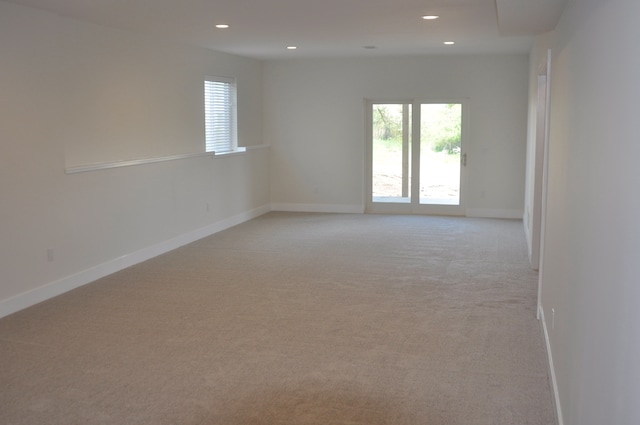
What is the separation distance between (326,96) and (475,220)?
3037 millimetres

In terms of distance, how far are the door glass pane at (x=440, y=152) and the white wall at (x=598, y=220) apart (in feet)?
21.3

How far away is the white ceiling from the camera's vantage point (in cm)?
508

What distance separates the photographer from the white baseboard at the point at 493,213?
9.98 meters

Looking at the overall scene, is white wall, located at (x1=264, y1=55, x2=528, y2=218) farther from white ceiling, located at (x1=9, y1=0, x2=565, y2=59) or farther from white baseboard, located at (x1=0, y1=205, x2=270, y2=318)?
white baseboard, located at (x1=0, y1=205, x2=270, y2=318)

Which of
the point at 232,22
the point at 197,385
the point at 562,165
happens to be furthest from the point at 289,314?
the point at 232,22

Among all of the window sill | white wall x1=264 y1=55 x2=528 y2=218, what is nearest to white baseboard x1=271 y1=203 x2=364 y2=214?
white wall x1=264 y1=55 x2=528 y2=218

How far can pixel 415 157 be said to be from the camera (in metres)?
10.3

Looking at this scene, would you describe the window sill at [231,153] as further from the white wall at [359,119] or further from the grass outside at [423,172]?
the grass outside at [423,172]

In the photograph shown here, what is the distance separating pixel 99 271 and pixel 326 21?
3202mm

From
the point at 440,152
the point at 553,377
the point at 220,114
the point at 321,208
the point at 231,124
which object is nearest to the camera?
the point at 553,377

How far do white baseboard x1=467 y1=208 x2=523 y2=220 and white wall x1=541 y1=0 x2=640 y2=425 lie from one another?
21.1ft

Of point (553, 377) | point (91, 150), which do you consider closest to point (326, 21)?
point (91, 150)

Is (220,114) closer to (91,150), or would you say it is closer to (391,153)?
(391,153)

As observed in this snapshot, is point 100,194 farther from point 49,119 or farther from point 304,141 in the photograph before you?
point 304,141
